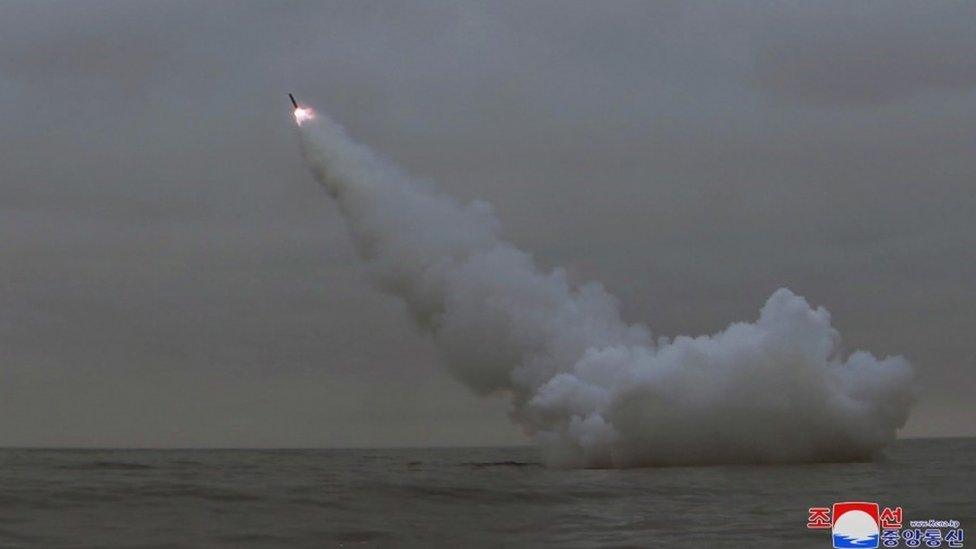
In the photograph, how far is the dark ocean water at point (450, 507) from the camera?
4094 cm

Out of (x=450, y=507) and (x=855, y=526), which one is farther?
(x=450, y=507)

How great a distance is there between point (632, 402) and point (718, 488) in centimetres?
2468

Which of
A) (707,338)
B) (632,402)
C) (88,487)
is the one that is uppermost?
(707,338)

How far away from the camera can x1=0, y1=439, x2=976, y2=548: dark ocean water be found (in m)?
40.9

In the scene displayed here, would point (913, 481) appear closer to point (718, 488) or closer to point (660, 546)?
point (718, 488)

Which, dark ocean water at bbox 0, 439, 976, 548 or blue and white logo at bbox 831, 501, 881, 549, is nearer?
blue and white logo at bbox 831, 501, 881, 549

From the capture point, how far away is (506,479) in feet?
242

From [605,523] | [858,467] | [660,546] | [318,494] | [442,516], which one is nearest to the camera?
[660,546]

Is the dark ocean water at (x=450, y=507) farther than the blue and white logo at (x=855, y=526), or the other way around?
the dark ocean water at (x=450, y=507)

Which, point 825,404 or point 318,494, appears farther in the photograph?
point 825,404

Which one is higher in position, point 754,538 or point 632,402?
point 632,402

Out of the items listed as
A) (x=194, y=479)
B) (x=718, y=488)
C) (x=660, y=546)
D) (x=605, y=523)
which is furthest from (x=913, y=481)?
(x=194, y=479)

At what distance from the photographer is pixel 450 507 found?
175 ft

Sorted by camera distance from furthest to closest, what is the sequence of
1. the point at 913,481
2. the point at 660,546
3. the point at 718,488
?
1. the point at 913,481
2. the point at 718,488
3. the point at 660,546
